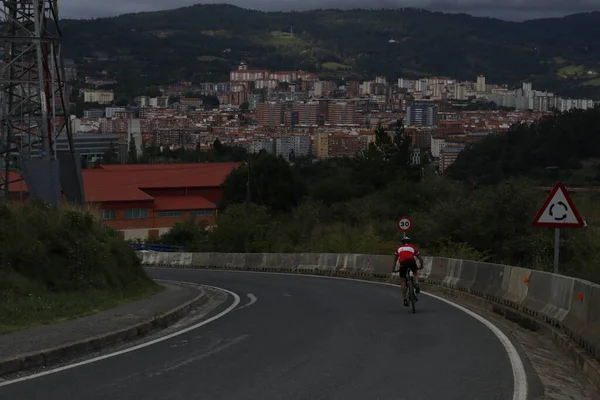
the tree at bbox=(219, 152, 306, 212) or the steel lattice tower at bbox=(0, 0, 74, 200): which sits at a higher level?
the steel lattice tower at bbox=(0, 0, 74, 200)

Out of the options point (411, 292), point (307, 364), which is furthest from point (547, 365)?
point (411, 292)

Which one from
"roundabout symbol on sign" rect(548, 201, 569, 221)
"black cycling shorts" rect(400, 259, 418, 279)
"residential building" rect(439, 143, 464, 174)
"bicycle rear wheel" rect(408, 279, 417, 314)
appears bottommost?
"residential building" rect(439, 143, 464, 174)

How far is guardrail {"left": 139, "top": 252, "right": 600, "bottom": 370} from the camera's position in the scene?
42.4ft

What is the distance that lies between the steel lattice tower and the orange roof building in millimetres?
45143

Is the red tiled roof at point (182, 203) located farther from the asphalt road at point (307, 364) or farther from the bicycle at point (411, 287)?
the asphalt road at point (307, 364)

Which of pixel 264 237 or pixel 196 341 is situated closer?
pixel 196 341

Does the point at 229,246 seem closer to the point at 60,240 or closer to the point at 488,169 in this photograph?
the point at 488,169

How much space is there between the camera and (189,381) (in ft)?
34.5

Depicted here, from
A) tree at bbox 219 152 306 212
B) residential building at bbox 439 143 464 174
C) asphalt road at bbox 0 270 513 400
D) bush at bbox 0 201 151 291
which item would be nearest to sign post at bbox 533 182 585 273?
asphalt road at bbox 0 270 513 400

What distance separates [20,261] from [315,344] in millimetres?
6590

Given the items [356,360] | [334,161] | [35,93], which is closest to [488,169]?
A: [334,161]

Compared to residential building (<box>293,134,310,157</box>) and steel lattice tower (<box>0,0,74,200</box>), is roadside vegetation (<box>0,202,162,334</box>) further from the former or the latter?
residential building (<box>293,134,310,157</box>)

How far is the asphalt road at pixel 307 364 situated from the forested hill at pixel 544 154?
56.0 metres

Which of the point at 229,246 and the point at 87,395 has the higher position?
the point at 87,395
